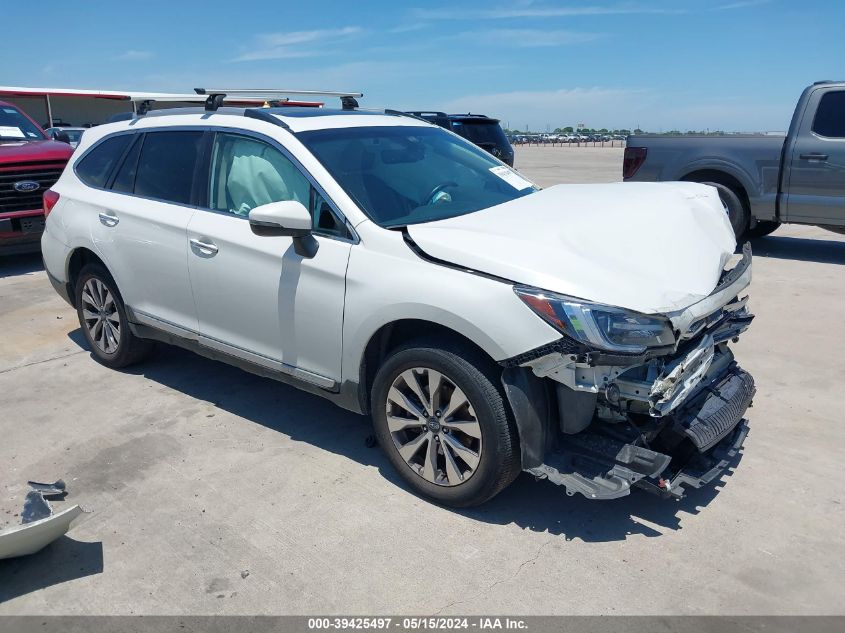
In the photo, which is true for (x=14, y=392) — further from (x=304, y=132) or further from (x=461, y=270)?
(x=461, y=270)

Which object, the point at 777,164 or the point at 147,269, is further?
the point at 777,164

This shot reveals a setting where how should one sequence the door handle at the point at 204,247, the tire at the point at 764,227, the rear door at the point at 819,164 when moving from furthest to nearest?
the tire at the point at 764,227 → the rear door at the point at 819,164 → the door handle at the point at 204,247

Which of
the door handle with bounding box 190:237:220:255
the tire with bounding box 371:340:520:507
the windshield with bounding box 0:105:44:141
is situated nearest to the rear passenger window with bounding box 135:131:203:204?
the door handle with bounding box 190:237:220:255

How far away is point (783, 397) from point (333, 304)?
3060 millimetres

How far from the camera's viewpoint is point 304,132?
395 cm

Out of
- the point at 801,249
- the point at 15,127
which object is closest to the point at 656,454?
the point at 801,249

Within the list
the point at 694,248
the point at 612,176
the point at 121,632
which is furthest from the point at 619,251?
the point at 612,176

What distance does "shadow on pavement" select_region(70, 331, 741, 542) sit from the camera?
3344 millimetres

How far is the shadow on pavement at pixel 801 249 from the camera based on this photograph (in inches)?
355

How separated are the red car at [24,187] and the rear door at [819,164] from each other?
8.93 meters

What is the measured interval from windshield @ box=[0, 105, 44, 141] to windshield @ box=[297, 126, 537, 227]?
23.5ft

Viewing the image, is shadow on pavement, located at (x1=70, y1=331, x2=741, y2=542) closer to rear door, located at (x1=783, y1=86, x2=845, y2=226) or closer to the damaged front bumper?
the damaged front bumper

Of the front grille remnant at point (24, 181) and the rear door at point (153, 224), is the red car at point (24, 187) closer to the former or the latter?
the front grille remnant at point (24, 181)

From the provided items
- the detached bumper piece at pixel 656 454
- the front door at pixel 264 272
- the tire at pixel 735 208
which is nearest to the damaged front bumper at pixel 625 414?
the detached bumper piece at pixel 656 454
